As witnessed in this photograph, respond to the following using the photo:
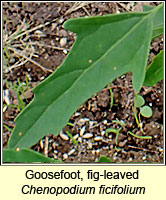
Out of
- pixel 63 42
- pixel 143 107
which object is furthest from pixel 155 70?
pixel 63 42

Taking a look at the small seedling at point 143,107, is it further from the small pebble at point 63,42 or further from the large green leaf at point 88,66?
the large green leaf at point 88,66

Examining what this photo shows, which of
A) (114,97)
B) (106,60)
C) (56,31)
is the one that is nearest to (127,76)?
(114,97)

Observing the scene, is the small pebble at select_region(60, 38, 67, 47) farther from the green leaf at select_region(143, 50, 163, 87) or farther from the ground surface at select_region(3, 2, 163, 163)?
the green leaf at select_region(143, 50, 163, 87)

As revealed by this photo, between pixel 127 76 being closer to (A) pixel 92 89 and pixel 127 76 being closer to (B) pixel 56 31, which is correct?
(B) pixel 56 31

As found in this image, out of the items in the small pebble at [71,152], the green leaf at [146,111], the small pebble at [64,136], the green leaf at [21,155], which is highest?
the green leaf at [146,111]

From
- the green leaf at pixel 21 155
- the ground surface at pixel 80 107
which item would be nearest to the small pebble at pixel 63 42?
the ground surface at pixel 80 107

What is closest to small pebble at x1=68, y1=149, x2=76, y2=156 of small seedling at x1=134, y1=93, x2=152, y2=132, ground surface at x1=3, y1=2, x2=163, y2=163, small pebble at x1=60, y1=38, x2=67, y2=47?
ground surface at x1=3, y1=2, x2=163, y2=163
